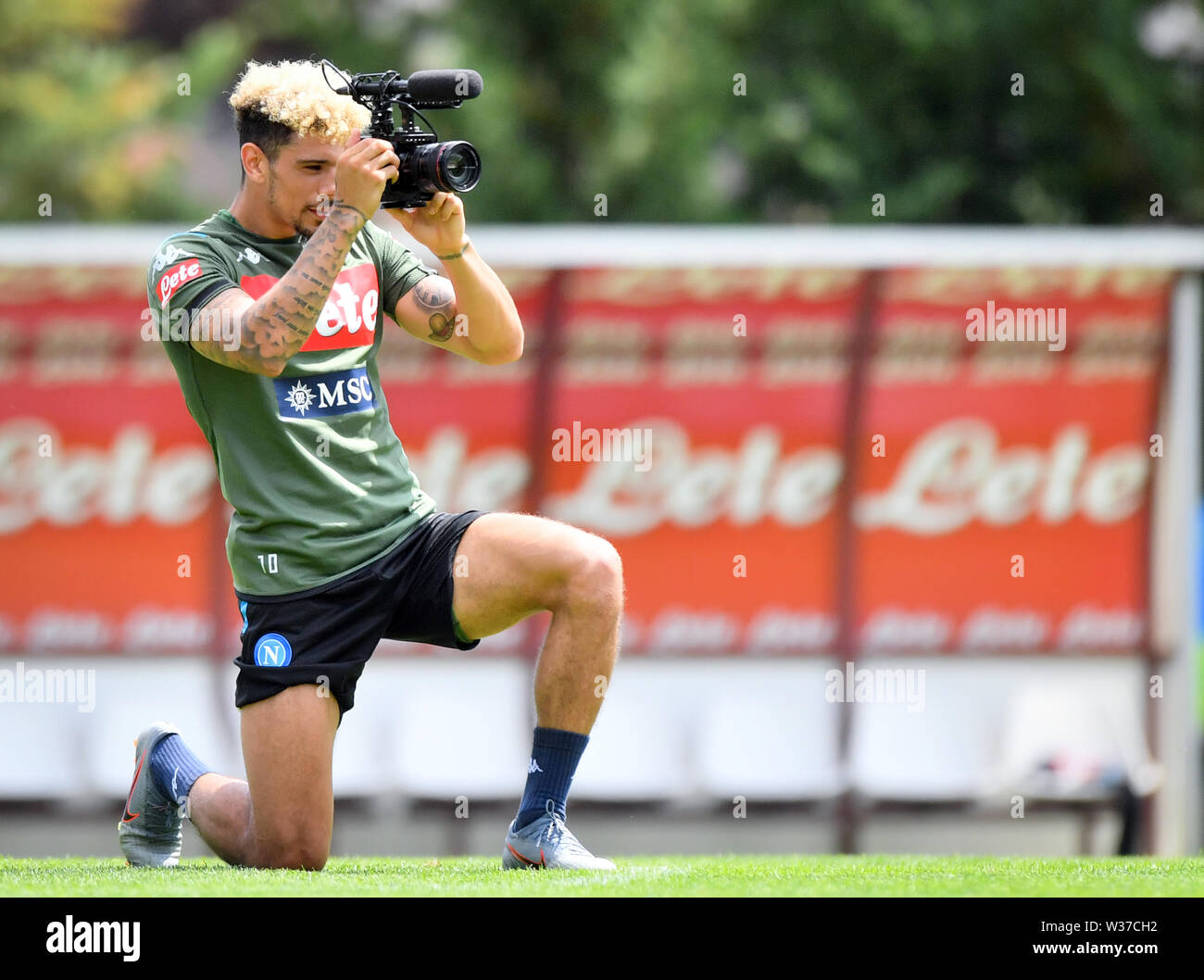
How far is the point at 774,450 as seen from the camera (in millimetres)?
7297

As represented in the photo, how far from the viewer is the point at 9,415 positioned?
710 centimetres

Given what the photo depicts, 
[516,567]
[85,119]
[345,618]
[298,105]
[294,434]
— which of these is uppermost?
[85,119]

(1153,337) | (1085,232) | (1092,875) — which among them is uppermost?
(1085,232)

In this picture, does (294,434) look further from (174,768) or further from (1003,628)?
(1003,628)

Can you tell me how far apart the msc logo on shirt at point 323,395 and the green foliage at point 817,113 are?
8.78 meters

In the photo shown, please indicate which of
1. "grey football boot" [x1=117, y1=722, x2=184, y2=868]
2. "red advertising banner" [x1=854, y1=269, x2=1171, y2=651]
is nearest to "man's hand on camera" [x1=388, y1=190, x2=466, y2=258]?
"grey football boot" [x1=117, y1=722, x2=184, y2=868]

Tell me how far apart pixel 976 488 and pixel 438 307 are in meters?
3.94

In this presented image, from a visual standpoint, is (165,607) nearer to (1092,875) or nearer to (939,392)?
(939,392)

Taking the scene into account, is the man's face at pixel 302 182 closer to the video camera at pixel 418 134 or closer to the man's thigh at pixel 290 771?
the video camera at pixel 418 134

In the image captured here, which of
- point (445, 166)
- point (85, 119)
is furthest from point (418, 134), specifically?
point (85, 119)

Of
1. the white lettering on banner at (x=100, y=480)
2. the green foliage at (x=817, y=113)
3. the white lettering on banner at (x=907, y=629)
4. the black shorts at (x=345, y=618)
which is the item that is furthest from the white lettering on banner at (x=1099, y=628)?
the green foliage at (x=817, y=113)

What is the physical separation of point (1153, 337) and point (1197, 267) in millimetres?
342

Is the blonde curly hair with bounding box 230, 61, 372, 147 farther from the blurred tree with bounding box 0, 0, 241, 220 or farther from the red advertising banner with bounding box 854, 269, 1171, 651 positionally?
the blurred tree with bounding box 0, 0, 241, 220
